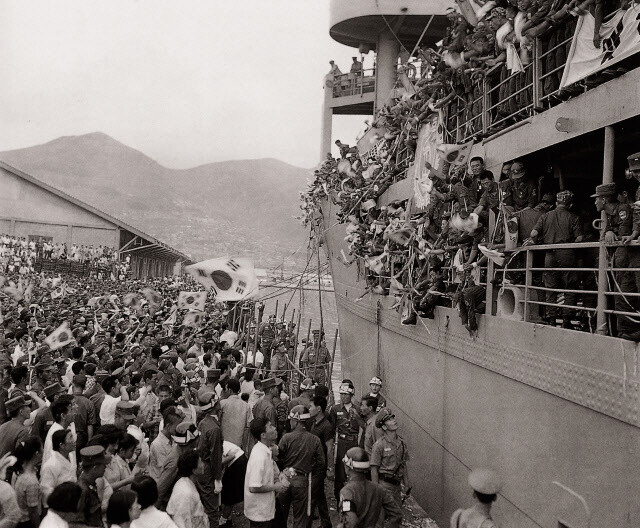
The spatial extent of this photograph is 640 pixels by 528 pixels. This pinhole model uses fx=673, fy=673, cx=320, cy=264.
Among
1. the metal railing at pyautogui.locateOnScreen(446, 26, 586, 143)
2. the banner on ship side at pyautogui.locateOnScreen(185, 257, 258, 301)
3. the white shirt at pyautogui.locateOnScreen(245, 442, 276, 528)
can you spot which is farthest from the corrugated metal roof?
the white shirt at pyautogui.locateOnScreen(245, 442, 276, 528)

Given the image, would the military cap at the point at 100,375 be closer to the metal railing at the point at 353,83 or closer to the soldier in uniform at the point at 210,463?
the soldier in uniform at the point at 210,463

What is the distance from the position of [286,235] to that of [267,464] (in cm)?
16070

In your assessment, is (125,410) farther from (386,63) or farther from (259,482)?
(386,63)

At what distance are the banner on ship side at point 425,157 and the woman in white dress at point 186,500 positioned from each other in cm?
581

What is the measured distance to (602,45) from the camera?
20.0 feet

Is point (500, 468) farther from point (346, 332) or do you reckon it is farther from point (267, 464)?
point (346, 332)

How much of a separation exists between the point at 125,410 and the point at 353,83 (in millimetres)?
19543

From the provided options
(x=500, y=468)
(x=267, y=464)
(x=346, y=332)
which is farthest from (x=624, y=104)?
(x=346, y=332)

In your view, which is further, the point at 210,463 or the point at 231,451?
the point at 231,451

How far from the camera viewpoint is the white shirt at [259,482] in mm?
6344

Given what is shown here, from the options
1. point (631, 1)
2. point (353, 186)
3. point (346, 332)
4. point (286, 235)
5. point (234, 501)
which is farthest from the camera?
point (286, 235)

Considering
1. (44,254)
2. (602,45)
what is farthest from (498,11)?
(44,254)

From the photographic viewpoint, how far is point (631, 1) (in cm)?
571

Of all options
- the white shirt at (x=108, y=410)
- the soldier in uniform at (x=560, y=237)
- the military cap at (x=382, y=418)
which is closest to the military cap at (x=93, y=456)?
the white shirt at (x=108, y=410)
